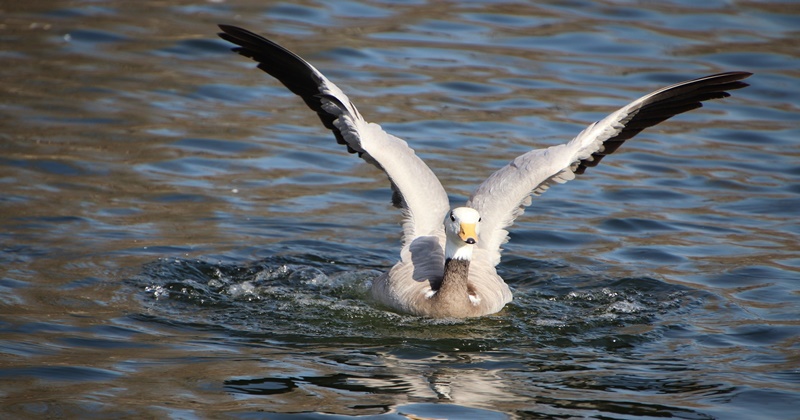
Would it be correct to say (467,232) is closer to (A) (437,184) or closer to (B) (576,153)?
(A) (437,184)

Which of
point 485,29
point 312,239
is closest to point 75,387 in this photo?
point 312,239

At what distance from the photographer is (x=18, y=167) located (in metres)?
11.2

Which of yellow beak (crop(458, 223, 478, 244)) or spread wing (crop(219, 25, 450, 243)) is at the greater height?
spread wing (crop(219, 25, 450, 243))

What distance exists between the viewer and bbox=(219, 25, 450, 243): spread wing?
8430 mm

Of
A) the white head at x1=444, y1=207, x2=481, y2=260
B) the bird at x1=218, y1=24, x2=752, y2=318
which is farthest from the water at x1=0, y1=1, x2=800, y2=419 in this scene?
the white head at x1=444, y1=207, x2=481, y2=260

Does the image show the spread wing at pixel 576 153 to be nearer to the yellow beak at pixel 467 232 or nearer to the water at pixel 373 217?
the water at pixel 373 217

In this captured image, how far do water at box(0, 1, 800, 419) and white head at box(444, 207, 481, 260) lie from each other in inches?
22.0

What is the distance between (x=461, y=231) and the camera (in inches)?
304

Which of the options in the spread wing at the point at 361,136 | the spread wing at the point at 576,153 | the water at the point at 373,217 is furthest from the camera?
the spread wing at the point at 576,153

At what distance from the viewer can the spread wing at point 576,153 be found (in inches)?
337

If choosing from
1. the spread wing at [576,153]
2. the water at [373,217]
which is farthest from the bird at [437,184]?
the water at [373,217]

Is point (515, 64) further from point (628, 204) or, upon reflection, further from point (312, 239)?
point (312, 239)

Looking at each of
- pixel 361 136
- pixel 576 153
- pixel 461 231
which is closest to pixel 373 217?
pixel 361 136

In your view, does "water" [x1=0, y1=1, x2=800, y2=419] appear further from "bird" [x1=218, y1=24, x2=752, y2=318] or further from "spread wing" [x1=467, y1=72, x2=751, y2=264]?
"spread wing" [x1=467, y1=72, x2=751, y2=264]
